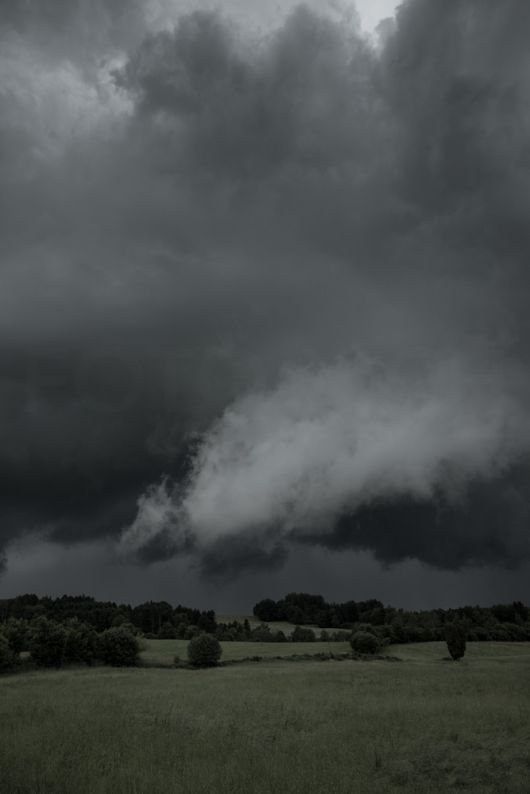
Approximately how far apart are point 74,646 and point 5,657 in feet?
31.5

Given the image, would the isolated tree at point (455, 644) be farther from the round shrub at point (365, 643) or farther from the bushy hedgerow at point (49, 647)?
the bushy hedgerow at point (49, 647)

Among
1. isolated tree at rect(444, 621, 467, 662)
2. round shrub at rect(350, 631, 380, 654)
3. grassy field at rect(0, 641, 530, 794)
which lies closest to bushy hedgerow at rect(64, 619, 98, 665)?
round shrub at rect(350, 631, 380, 654)

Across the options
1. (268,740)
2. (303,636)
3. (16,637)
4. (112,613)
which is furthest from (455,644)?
(112,613)

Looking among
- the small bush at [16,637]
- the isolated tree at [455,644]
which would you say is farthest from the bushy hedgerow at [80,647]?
the isolated tree at [455,644]

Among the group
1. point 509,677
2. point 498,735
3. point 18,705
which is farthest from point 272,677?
point 498,735

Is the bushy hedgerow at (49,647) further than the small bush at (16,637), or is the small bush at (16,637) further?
the small bush at (16,637)

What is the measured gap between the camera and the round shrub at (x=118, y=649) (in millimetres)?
79750

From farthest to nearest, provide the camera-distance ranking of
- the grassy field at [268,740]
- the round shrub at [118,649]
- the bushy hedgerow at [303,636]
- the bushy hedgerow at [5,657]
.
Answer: the bushy hedgerow at [303,636] < the round shrub at [118,649] < the bushy hedgerow at [5,657] < the grassy field at [268,740]

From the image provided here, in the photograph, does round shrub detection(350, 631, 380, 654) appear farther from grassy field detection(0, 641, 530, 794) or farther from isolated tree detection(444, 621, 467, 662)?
grassy field detection(0, 641, 530, 794)

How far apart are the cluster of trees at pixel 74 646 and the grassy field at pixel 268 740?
39060 millimetres

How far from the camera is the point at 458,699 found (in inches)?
1362

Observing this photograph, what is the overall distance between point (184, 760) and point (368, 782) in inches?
222

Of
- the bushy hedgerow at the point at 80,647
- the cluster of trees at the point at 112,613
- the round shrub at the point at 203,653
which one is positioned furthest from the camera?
the cluster of trees at the point at 112,613

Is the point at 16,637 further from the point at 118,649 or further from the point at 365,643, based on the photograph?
the point at 365,643
